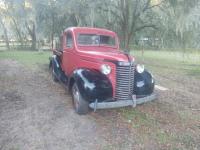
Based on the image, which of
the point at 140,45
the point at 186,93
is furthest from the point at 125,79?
the point at 140,45

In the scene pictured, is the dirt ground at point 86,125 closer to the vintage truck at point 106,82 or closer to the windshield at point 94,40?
the vintage truck at point 106,82

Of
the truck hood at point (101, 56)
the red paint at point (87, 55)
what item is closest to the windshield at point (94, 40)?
the red paint at point (87, 55)

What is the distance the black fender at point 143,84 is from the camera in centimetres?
596

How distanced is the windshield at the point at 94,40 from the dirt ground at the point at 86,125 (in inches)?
55.8

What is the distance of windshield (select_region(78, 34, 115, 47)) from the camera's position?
283 inches

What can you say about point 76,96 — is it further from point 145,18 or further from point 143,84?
point 145,18

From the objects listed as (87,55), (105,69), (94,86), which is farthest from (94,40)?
(94,86)

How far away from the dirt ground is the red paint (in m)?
0.83

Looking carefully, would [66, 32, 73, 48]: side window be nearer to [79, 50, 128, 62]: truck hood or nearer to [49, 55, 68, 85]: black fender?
[49, 55, 68, 85]: black fender

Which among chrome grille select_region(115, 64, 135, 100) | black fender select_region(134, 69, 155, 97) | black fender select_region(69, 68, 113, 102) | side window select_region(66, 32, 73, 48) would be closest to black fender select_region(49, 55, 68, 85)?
side window select_region(66, 32, 73, 48)

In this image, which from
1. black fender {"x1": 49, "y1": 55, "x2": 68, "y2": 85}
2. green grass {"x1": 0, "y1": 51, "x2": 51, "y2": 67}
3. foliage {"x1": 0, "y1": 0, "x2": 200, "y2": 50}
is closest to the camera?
black fender {"x1": 49, "y1": 55, "x2": 68, "y2": 85}

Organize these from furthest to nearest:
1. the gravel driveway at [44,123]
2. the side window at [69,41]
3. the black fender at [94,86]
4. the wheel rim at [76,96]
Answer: the side window at [69,41]
the wheel rim at [76,96]
the black fender at [94,86]
the gravel driveway at [44,123]

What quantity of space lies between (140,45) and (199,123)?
1496 centimetres

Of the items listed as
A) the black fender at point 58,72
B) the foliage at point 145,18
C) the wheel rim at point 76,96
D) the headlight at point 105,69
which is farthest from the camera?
the foliage at point 145,18
